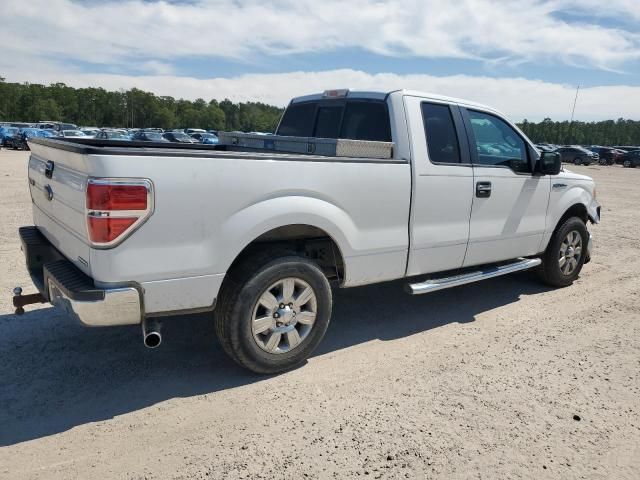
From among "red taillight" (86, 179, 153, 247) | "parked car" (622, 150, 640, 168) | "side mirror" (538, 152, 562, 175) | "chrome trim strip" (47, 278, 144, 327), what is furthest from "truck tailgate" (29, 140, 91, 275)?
"parked car" (622, 150, 640, 168)

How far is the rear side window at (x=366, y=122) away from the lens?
14.5 ft

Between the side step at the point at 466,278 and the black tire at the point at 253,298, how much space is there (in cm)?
100

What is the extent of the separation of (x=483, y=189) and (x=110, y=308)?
338 centimetres

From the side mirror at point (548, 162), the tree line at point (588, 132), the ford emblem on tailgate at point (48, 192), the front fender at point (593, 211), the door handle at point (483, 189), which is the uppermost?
the tree line at point (588, 132)

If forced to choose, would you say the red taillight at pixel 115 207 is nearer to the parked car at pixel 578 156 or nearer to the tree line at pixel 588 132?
the parked car at pixel 578 156

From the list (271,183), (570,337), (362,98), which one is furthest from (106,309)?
(570,337)

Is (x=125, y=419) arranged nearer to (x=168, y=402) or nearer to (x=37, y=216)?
(x=168, y=402)

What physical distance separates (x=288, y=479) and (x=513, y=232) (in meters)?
3.57

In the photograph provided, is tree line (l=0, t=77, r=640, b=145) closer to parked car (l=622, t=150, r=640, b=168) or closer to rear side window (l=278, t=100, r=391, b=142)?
parked car (l=622, t=150, r=640, b=168)

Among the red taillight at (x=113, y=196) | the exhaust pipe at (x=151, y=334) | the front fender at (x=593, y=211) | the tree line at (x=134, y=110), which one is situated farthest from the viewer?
the tree line at (x=134, y=110)

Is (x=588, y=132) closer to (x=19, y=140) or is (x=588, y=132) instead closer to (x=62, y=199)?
(x=19, y=140)

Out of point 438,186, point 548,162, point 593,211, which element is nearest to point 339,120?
point 438,186

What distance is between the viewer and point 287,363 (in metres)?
3.75

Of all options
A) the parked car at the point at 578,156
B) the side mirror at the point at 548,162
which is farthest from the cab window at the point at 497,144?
the parked car at the point at 578,156
